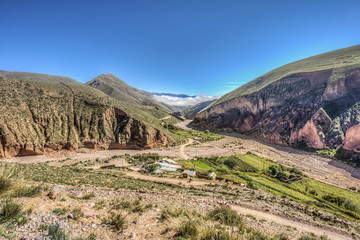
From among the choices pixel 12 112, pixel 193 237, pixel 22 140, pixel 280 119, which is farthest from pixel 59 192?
pixel 280 119

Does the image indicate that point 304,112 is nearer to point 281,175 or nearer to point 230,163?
point 281,175

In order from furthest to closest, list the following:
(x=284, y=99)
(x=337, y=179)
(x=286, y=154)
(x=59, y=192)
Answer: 1. (x=284, y=99)
2. (x=286, y=154)
3. (x=337, y=179)
4. (x=59, y=192)

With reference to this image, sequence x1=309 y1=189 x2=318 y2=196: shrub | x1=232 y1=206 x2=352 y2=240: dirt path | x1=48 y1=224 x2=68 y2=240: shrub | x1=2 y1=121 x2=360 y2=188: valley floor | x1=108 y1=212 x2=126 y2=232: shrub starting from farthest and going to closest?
x1=2 y1=121 x2=360 y2=188: valley floor, x1=309 y1=189 x2=318 y2=196: shrub, x1=232 y1=206 x2=352 y2=240: dirt path, x1=108 y1=212 x2=126 y2=232: shrub, x1=48 y1=224 x2=68 y2=240: shrub

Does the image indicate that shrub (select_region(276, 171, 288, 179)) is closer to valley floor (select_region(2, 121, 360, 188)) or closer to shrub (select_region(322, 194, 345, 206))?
shrub (select_region(322, 194, 345, 206))

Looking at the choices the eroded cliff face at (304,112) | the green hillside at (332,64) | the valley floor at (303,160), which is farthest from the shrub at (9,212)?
the green hillside at (332,64)

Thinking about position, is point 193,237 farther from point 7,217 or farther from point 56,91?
point 56,91

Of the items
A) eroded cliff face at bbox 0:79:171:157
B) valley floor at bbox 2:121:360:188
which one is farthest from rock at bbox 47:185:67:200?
eroded cliff face at bbox 0:79:171:157
